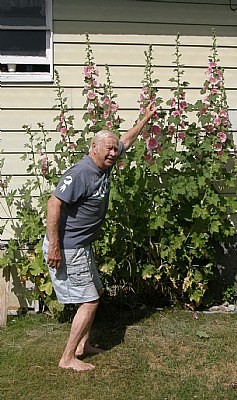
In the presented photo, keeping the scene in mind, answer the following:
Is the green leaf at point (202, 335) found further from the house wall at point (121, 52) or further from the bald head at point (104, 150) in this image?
the house wall at point (121, 52)

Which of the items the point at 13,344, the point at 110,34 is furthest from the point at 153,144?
the point at 13,344

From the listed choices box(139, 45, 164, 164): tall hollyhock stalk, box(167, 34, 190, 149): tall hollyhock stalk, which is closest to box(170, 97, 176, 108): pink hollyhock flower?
box(167, 34, 190, 149): tall hollyhock stalk

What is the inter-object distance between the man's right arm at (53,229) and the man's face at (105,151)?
0.45 metres

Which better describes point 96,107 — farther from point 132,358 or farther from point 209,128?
point 132,358

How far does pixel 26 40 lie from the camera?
20.5 feet

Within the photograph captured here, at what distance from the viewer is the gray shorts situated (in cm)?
460

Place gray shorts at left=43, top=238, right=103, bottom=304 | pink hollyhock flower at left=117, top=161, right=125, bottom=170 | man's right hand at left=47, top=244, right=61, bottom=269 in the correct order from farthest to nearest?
pink hollyhock flower at left=117, top=161, right=125, bottom=170 → gray shorts at left=43, top=238, right=103, bottom=304 → man's right hand at left=47, top=244, right=61, bottom=269

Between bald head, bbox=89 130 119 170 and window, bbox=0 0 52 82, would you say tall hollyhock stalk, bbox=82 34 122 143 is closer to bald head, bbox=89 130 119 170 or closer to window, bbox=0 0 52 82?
window, bbox=0 0 52 82

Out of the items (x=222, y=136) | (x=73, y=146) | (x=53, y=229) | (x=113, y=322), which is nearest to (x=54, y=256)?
(x=53, y=229)

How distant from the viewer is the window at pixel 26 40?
6164 mm

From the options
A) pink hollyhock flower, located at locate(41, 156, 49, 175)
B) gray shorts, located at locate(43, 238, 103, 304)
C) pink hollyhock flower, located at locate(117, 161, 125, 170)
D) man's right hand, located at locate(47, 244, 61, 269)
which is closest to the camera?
man's right hand, located at locate(47, 244, 61, 269)

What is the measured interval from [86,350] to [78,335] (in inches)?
17.2

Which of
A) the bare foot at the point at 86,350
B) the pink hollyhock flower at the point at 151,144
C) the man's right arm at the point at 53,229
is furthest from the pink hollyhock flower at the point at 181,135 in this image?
the bare foot at the point at 86,350

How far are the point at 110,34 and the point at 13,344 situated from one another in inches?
126
